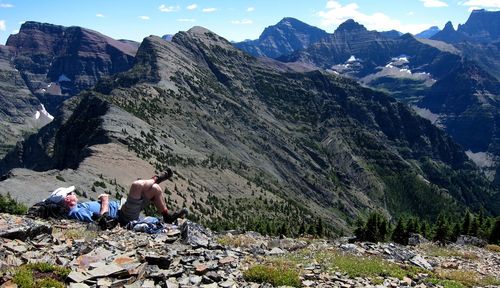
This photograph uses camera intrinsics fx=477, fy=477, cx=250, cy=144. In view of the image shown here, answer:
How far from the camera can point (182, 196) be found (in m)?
139

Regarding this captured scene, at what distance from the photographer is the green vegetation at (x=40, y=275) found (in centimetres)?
1405

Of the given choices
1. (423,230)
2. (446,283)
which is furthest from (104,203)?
(423,230)

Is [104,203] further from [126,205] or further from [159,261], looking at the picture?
[159,261]

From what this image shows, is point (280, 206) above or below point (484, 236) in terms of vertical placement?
below

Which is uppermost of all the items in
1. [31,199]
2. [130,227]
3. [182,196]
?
[130,227]

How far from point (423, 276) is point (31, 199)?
77388 millimetres

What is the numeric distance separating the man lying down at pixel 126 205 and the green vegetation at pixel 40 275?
9253 millimetres

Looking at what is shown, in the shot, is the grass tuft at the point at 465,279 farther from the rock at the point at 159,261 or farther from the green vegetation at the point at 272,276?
the rock at the point at 159,261

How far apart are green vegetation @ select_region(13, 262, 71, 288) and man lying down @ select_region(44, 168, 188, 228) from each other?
925 centimetres

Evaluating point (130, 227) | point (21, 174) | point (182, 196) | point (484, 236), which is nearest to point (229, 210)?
point (182, 196)

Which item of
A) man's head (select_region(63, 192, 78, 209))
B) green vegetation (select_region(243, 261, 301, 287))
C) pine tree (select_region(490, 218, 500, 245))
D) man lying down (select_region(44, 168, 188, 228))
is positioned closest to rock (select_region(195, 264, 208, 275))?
green vegetation (select_region(243, 261, 301, 287))

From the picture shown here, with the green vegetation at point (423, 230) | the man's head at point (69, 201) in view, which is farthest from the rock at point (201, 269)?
the green vegetation at point (423, 230)

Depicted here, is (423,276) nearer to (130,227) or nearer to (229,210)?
(130,227)

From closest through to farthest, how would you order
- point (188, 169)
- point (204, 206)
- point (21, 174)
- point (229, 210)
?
1. point (21, 174)
2. point (204, 206)
3. point (229, 210)
4. point (188, 169)
